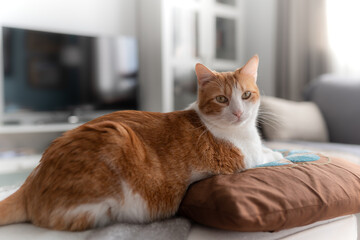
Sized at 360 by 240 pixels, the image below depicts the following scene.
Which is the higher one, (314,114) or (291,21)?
(291,21)

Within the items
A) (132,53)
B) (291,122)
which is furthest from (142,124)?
(132,53)

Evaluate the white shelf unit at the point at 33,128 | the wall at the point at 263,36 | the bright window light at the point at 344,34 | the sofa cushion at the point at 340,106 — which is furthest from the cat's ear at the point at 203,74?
the wall at the point at 263,36

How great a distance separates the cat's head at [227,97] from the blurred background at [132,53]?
1746 mm

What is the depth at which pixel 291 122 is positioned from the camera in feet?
7.00

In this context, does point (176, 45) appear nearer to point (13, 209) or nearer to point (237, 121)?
point (237, 121)

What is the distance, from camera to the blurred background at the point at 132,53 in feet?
8.71

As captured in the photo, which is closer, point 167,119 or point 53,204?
point 53,204

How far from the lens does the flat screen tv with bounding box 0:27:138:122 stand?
261cm

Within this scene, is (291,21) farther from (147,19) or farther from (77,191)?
(77,191)

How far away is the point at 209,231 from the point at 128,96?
2.51 metres

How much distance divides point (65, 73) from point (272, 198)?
8.16 feet

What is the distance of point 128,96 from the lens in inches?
125

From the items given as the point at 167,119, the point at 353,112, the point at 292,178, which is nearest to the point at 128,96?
the point at 353,112

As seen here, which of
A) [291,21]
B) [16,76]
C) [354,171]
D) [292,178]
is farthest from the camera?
[291,21]
